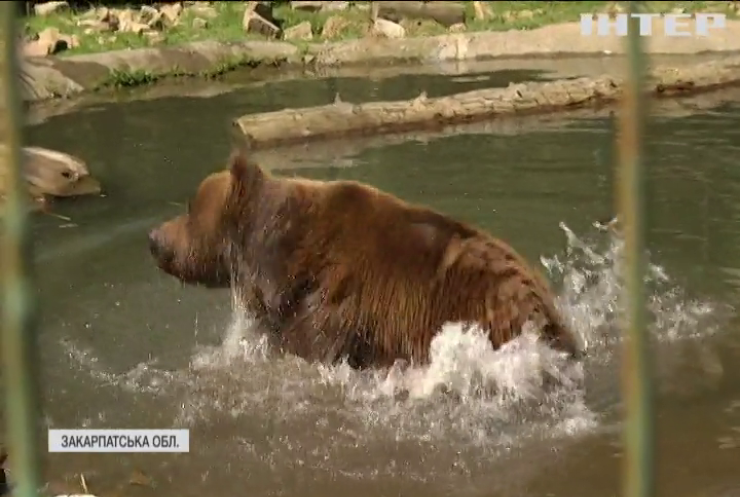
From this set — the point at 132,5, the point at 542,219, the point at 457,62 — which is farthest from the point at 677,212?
the point at 132,5

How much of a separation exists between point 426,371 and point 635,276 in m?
2.58

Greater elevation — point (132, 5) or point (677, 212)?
point (132, 5)

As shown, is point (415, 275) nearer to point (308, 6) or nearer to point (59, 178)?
point (59, 178)

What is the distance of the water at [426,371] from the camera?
2.96 meters

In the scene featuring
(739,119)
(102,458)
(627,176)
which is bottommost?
(102,458)

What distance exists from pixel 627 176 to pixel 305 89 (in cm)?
838

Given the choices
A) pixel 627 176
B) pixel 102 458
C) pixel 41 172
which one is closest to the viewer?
pixel 627 176

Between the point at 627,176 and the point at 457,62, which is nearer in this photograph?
the point at 627,176

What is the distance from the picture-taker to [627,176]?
789mm

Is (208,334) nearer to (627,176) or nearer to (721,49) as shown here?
(627,176)

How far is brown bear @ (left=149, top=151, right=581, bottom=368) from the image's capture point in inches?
127

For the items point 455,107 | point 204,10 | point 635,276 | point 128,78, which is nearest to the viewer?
point 635,276

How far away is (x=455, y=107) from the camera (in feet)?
24.2

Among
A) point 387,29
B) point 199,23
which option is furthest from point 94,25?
point 387,29
